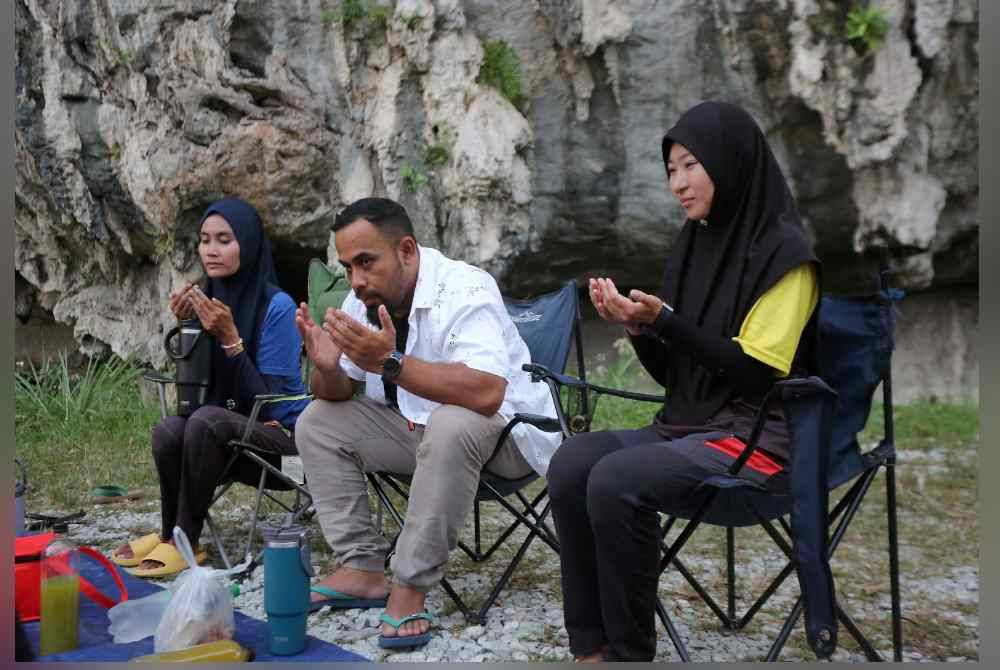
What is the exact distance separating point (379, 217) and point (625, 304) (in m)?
0.98

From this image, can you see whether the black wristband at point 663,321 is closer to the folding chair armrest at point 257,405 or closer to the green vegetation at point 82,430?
the folding chair armrest at point 257,405

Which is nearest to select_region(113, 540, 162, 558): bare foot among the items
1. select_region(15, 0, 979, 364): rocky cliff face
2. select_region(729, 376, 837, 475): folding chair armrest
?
select_region(729, 376, 837, 475): folding chair armrest

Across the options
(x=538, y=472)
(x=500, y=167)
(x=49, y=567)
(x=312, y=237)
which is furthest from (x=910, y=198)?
(x=49, y=567)

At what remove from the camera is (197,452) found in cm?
323

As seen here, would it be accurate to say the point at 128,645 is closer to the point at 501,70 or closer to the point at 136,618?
the point at 136,618

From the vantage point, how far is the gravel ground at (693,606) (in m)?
2.70

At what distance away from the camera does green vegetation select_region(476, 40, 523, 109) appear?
6980 millimetres

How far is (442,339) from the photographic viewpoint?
287cm

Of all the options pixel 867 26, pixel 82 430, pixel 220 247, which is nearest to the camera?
pixel 220 247

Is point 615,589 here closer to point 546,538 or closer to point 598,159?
point 546,538

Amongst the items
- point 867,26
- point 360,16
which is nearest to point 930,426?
point 867,26

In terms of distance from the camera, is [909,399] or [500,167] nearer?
[500,167]

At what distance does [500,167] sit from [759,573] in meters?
4.00

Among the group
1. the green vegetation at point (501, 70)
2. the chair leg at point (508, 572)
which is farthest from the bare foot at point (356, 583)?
the green vegetation at point (501, 70)
